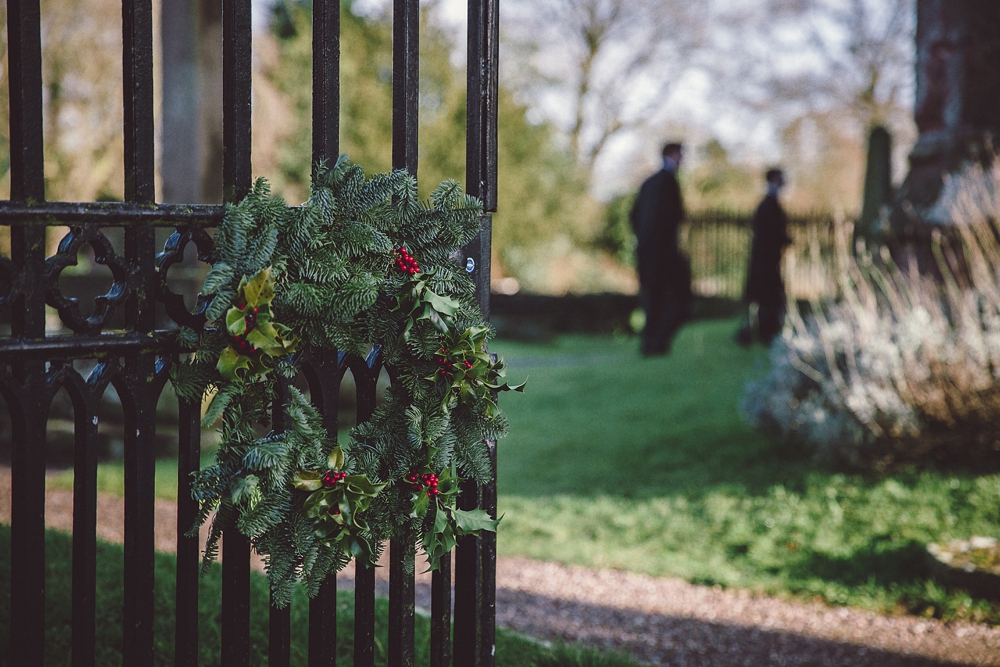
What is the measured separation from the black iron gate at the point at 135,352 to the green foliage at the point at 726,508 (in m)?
3.00

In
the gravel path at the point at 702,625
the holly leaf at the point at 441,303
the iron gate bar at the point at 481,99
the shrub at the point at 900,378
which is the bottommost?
the gravel path at the point at 702,625

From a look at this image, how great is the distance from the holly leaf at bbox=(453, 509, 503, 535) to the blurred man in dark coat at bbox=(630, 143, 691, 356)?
27.7ft

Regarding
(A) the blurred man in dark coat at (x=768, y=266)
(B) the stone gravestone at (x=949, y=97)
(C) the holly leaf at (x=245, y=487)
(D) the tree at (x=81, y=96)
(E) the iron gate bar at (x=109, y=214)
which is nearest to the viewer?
(E) the iron gate bar at (x=109, y=214)

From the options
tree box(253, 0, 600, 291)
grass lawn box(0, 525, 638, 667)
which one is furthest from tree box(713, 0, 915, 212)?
grass lawn box(0, 525, 638, 667)

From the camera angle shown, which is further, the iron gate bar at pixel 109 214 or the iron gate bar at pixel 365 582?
the iron gate bar at pixel 365 582

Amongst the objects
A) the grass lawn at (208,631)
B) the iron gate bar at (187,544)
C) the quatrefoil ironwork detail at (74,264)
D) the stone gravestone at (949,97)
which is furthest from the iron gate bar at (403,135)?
the stone gravestone at (949,97)

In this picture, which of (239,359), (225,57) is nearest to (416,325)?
(239,359)

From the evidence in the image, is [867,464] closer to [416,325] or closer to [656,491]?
[656,491]

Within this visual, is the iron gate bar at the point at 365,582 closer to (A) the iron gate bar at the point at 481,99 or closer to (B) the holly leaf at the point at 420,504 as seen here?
(B) the holly leaf at the point at 420,504

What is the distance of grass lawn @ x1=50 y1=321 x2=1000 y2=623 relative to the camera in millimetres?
4555

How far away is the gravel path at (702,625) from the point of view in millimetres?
3582

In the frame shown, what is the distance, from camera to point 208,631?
3018 millimetres

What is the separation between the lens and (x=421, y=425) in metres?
Result: 1.98

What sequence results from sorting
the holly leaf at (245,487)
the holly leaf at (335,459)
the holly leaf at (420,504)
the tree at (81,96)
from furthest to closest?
the tree at (81,96)
the holly leaf at (420,504)
the holly leaf at (335,459)
the holly leaf at (245,487)
